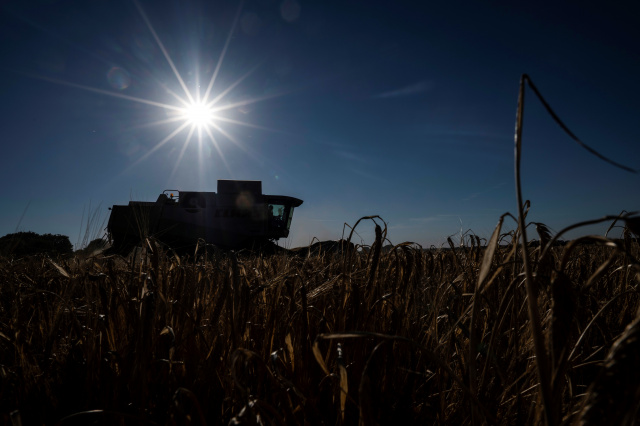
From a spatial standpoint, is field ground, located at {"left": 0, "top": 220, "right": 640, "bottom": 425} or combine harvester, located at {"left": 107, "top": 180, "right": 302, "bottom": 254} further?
combine harvester, located at {"left": 107, "top": 180, "right": 302, "bottom": 254}

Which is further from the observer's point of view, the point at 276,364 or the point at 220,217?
the point at 220,217

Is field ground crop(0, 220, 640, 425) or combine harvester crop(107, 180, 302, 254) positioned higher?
combine harvester crop(107, 180, 302, 254)

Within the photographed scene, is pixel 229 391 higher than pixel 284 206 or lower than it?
lower

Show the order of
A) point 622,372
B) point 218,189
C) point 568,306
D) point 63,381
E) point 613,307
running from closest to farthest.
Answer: point 622,372 → point 568,306 → point 63,381 → point 613,307 → point 218,189

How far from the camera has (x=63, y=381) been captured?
1.33 m

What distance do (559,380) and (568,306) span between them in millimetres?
205

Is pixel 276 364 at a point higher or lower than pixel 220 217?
lower

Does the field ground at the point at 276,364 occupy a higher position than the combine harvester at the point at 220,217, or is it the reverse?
the combine harvester at the point at 220,217

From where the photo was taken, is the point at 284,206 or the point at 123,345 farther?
the point at 284,206

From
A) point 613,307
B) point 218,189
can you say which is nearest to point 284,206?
point 218,189

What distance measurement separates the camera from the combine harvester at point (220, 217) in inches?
717

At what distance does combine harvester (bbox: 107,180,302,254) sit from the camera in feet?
59.7

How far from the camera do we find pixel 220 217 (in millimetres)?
19203

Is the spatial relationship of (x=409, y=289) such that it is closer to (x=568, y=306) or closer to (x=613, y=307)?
(x=568, y=306)
